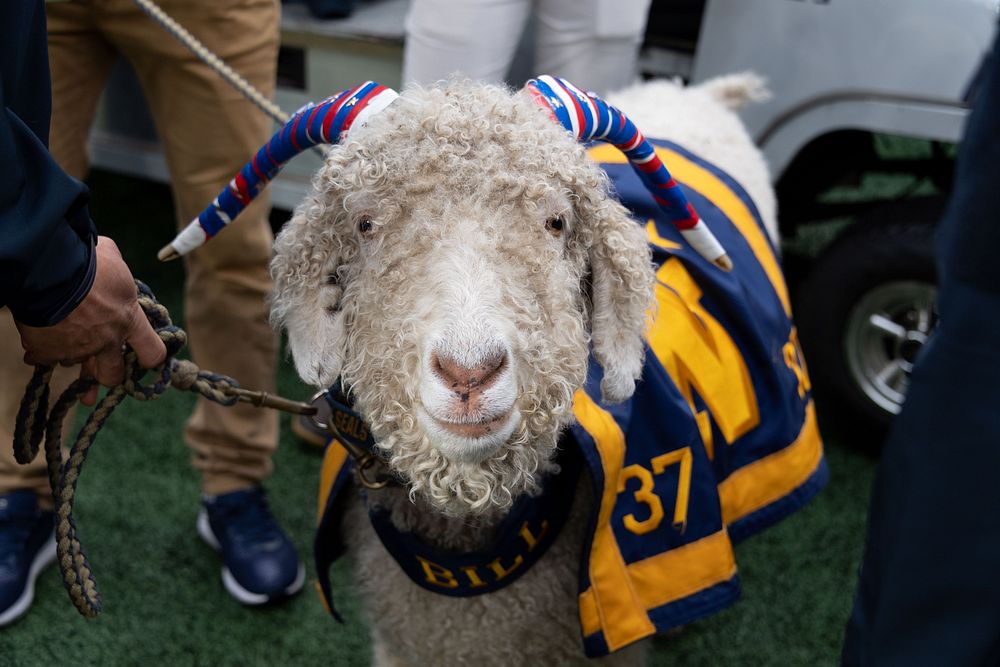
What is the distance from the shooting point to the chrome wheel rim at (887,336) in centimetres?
278

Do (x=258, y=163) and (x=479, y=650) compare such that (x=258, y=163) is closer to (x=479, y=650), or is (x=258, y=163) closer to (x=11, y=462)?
(x=479, y=650)

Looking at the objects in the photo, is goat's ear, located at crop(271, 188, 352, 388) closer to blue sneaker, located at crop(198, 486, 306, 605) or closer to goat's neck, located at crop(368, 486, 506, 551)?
goat's neck, located at crop(368, 486, 506, 551)

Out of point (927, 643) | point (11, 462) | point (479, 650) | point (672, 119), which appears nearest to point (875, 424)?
point (672, 119)

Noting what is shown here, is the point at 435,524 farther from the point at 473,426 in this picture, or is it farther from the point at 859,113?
the point at 859,113

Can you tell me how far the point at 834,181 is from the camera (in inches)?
127

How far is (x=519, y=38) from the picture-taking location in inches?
94.0

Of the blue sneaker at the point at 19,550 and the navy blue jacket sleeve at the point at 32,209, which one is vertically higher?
the navy blue jacket sleeve at the point at 32,209

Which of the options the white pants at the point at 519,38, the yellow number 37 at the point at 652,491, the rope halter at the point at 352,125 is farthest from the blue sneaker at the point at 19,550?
the yellow number 37 at the point at 652,491

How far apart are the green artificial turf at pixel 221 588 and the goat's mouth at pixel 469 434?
1.25 m

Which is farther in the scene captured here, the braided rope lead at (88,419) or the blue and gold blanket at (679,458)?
the blue and gold blanket at (679,458)

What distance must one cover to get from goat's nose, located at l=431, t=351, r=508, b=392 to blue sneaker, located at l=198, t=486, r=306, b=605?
1411 mm

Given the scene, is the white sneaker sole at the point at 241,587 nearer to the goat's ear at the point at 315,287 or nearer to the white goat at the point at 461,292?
the white goat at the point at 461,292

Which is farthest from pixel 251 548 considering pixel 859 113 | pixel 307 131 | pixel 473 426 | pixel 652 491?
pixel 859 113

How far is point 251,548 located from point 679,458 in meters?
1.22
